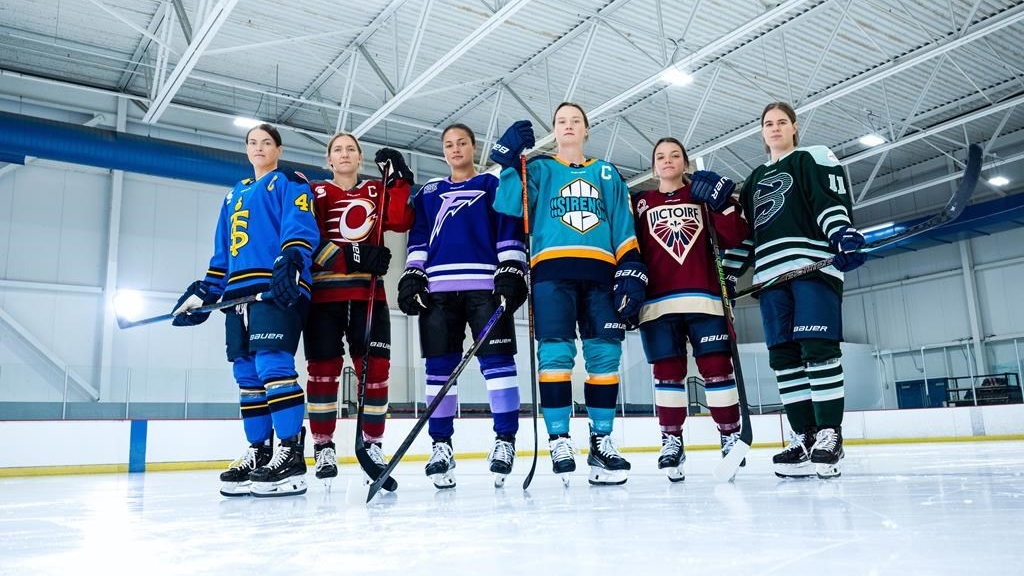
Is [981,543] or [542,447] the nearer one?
[981,543]

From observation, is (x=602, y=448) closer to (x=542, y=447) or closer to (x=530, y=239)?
(x=530, y=239)

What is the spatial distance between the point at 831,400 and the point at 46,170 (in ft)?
36.6

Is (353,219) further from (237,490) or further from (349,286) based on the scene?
(237,490)

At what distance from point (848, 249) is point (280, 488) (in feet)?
6.54

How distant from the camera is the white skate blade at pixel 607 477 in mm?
2490

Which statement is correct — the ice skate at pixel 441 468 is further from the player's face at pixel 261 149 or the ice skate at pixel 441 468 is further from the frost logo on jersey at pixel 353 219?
the player's face at pixel 261 149

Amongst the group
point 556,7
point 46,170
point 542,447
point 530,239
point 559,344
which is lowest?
point 542,447

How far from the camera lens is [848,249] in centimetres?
246

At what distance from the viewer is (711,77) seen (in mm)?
9758

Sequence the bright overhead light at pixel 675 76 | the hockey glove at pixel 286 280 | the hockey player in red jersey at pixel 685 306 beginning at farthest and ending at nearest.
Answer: the bright overhead light at pixel 675 76 → the hockey player in red jersey at pixel 685 306 → the hockey glove at pixel 286 280

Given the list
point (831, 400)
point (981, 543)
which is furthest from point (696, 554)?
point (831, 400)

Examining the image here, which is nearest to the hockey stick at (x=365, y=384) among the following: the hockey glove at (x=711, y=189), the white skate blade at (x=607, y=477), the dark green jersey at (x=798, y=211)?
the white skate blade at (x=607, y=477)

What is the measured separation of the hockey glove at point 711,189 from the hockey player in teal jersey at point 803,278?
171 millimetres

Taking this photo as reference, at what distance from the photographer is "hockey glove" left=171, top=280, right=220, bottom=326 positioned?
2.80 meters
